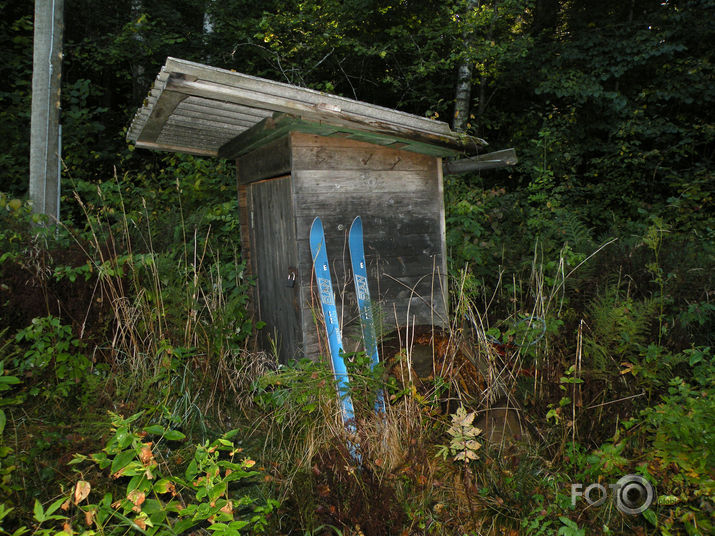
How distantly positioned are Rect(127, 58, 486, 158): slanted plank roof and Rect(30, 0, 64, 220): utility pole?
1858 millimetres

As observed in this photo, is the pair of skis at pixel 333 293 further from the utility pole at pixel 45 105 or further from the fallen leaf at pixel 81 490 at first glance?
the utility pole at pixel 45 105

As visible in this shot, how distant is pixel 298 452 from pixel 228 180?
14.9 feet

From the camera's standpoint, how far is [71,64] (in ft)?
32.9

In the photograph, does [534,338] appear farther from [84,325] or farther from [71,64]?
[71,64]

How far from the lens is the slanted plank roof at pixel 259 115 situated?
115 inches

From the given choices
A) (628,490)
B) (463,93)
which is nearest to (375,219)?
(628,490)

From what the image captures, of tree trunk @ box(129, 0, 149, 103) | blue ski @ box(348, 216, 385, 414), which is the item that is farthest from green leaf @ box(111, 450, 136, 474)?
tree trunk @ box(129, 0, 149, 103)

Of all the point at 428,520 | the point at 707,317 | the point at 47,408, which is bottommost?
the point at 428,520

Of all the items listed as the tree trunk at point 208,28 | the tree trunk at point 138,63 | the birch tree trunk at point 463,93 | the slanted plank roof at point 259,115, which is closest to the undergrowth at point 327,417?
the slanted plank roof at point 259,115

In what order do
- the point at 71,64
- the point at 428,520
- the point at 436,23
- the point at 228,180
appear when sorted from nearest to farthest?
A: the point at 428,520 → the point at 228,180 → the point at 436,23 → the point at 71,64

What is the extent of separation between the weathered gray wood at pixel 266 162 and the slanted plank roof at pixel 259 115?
8 centimetres

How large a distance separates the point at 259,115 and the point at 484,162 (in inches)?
68.6

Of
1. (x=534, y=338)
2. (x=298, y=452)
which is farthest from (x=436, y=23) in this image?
(x=298, y=452)

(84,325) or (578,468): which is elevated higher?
(84,325)
